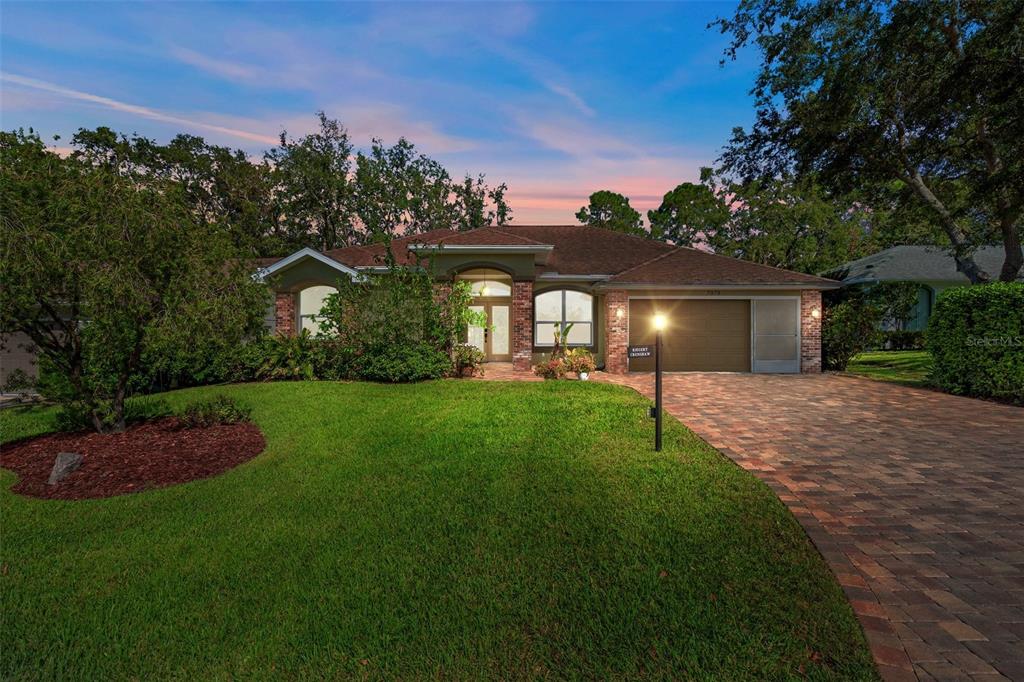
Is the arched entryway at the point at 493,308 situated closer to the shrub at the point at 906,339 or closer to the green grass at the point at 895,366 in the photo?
the green grass at the point at 895,366

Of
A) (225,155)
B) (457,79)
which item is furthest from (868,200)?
(225,155)

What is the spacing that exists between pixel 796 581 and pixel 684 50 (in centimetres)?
1355

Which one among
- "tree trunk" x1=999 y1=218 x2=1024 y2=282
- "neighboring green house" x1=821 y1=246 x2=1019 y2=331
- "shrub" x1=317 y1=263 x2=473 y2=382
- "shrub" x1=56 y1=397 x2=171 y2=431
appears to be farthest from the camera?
"neighboring green house" x1=821 y1=246 x2=1019 y2=331

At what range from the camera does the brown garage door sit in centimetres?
1582

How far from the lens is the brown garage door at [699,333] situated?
15.8 meters

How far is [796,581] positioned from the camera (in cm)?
341

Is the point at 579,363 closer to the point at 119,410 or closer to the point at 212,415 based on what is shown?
the point at 212,415

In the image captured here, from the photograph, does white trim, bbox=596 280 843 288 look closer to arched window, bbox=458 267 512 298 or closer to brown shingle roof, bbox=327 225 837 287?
brown shingle roof, bbox=327 225 837 287

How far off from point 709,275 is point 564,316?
5030mm

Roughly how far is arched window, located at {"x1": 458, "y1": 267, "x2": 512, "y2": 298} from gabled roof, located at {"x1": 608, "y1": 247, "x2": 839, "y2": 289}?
374 centimetres

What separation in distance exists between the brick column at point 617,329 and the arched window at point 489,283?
363cm

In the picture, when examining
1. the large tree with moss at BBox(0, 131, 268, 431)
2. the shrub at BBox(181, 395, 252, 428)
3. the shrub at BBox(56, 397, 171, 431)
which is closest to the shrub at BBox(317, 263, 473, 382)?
the shrub at BBox(181, 395, 252, 428)

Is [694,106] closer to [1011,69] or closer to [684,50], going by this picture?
[684,50]

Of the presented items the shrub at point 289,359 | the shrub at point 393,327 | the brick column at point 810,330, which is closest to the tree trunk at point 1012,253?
the brick column at point 810,330
